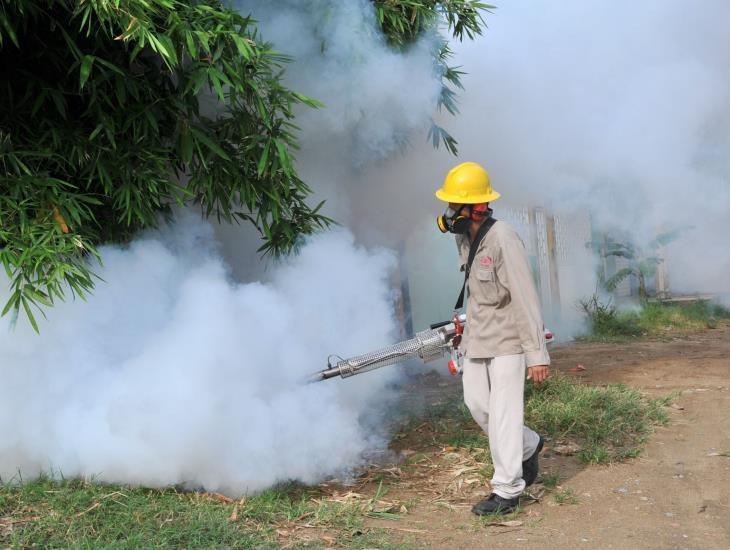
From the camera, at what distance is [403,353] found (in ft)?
14.5

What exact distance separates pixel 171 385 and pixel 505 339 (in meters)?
1.70

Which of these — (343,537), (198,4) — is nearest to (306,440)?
(343,537)

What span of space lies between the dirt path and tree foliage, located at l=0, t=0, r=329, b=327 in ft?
5.97

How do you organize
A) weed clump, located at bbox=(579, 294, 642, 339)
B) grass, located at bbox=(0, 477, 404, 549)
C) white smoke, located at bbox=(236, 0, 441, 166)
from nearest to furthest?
grass, located at bbox=(0, 477, 404, 549), white smoke, located at bbox=(236, 0, 441, 166), weed clump, located at bbox=(579, 294, 642, 339)

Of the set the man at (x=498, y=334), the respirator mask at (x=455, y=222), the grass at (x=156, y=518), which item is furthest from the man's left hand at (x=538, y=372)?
the grass at (x=156, y=518)

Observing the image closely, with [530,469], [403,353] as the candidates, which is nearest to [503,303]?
[403,353]

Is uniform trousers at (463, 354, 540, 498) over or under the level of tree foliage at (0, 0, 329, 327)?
under

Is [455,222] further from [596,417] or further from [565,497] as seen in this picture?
[596,417]

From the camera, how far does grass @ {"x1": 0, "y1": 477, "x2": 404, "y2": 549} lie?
3.27 metres

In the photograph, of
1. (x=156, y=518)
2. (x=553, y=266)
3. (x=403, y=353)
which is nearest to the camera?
(x=156, y=518)

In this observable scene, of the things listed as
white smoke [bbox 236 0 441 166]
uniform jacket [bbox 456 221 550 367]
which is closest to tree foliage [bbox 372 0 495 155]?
white smoke [bbox 236 0 441 166]

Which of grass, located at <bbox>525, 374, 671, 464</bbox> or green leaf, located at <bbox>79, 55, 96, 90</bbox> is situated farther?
grass, located at <bbox>525, 374, 671, 464</bbox>

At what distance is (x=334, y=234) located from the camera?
17.3 ft

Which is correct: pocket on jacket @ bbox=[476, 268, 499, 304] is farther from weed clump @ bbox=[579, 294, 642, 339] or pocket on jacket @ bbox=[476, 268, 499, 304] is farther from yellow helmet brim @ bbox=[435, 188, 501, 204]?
weed clump @ bbox=[579, 294, 642, 339]
